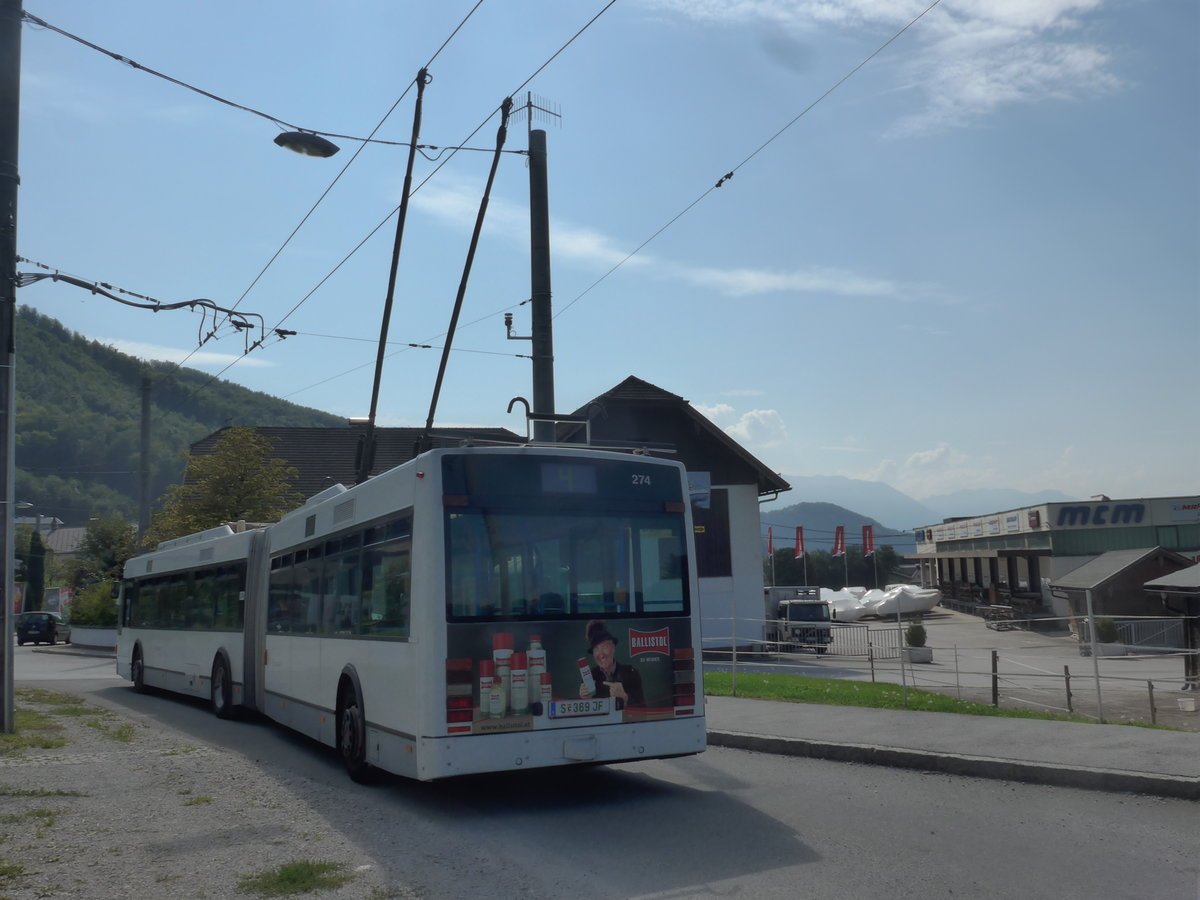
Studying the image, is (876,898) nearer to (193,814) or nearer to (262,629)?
(193,814)

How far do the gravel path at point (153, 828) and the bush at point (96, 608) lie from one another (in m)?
34.4

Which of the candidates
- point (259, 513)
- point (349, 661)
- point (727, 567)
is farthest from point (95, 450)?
point (349, 661)

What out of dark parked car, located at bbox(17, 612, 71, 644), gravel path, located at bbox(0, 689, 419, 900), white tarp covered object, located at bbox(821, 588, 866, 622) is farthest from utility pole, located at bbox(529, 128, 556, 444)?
white tarp covered object, located at bbox(821, 588, 866, 622)

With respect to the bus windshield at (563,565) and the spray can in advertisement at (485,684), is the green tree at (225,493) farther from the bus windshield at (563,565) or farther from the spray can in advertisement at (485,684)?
the spray can in advertisement at (485,684)

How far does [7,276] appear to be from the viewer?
45.4 feet

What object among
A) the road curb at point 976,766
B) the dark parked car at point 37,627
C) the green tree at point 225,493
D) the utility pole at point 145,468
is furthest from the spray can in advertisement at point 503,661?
the dark parked car at point 37,627

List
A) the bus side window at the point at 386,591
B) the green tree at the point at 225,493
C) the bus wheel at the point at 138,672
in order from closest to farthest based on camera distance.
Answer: the bus side window at the point at 386,591, the bus wheel at the point at 138,672, the green tree at the point at 225,493

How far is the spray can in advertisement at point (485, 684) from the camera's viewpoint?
322 inches

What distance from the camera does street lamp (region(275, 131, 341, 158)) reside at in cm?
1338

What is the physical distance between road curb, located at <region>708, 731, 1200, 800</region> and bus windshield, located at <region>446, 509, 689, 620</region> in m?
2.64

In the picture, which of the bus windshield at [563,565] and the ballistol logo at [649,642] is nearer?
the bus windshield at [563,565]

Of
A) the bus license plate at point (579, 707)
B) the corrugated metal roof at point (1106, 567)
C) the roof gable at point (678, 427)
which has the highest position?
the roof gable at point (678, 427)

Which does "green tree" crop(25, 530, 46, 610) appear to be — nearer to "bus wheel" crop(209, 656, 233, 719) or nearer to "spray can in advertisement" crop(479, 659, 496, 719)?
"bus wheel" crop(209, 656, 233, 719)

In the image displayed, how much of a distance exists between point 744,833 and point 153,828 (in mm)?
4085
